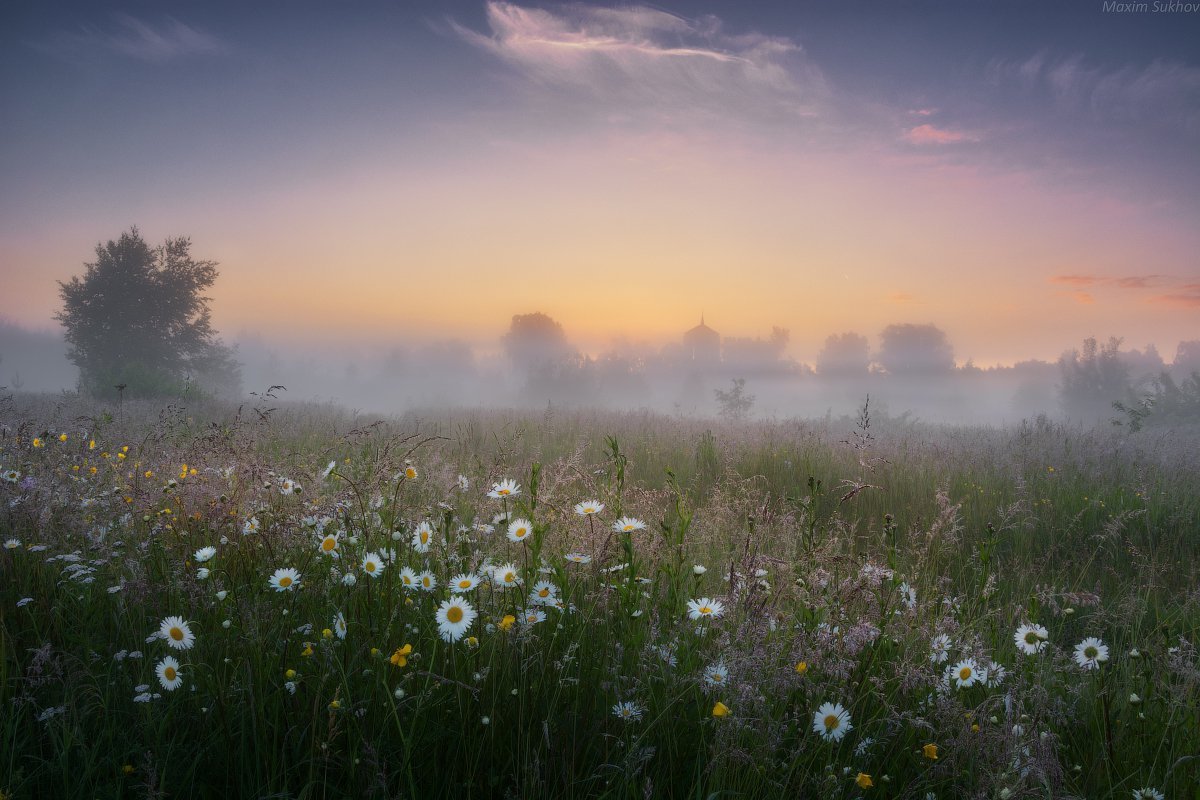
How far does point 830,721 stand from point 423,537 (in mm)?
1851

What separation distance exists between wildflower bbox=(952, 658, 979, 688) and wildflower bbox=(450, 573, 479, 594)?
71.9 inches

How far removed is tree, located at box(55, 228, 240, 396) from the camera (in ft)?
94.9

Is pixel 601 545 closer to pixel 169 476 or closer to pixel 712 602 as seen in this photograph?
pixel 712 602

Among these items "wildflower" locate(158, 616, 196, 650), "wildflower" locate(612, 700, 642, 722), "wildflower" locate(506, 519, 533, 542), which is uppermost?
"wildflower" locate(506, 519, 533, 542)

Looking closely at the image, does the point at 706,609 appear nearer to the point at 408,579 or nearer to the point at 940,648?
the point at 940,648

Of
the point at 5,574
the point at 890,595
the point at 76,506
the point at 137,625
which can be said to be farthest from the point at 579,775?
the point at 76,506

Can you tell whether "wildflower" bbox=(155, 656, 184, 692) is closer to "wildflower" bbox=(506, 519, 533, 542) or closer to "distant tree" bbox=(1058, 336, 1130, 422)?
"wildflower" bbox=(506, 519, 533, 542)

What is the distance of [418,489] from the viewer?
16.8 ft

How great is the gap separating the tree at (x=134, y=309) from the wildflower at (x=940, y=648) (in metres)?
32.6

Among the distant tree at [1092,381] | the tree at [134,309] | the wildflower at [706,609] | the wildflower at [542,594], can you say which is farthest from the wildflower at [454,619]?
the distant tree at [1092,381]

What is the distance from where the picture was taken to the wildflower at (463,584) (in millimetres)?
2261

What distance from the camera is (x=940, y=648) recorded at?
2318 millimetres

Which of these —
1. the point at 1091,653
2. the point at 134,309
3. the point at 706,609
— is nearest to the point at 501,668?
the point at 706,609

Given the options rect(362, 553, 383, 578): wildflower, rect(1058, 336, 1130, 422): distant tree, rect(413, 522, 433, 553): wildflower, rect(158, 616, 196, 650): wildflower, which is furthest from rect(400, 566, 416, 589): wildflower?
rect(1058, 336, 1130, 422): distant tree
